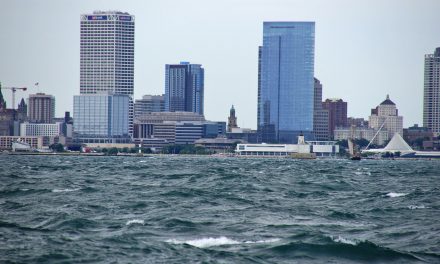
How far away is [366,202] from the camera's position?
7012cm

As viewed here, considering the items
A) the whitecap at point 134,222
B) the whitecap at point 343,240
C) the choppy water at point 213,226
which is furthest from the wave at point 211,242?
the whitecap at point 134,222

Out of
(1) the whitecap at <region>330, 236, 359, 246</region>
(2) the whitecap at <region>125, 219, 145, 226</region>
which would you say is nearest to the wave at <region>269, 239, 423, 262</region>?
(1) the whitecap at <region>330, 236, 359, 246</region>

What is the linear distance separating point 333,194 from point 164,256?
41.4 m

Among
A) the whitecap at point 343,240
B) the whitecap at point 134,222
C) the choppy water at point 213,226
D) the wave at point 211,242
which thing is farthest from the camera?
the whitecap at point 134,222

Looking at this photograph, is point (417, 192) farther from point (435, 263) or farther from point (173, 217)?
point (435, 263)

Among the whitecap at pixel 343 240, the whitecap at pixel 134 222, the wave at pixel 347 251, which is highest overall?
the whitecap at pixel 134 222

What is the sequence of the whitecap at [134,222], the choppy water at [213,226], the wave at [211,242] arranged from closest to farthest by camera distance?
the choppy water at [213,226] → the wave at [211,242] → the whitecap at [134,222]

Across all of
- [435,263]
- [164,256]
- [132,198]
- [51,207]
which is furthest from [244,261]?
[132,198]

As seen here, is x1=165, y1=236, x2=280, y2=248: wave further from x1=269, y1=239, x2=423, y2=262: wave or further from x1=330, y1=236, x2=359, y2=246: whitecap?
x1=330, y1=236, x2=359, y2=246: whitecap

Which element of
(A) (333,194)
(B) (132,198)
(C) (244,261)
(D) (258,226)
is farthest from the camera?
(A) (333,194)

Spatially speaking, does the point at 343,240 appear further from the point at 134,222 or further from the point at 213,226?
the point at 134,222

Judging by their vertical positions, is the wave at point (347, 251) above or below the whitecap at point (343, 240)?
below

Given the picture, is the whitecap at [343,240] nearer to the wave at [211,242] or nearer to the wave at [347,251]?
the wave at [347,251]

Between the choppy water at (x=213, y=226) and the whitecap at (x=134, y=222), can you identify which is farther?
the whitecap at (x=134, y=222)
